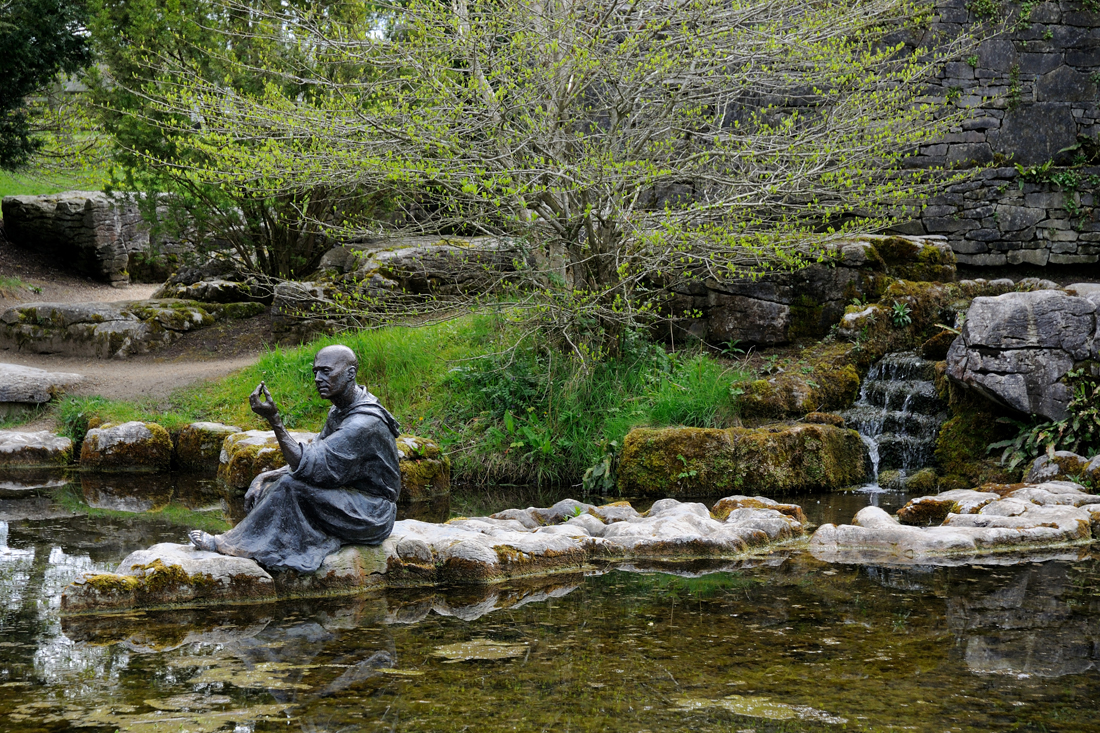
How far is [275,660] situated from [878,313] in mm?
8699

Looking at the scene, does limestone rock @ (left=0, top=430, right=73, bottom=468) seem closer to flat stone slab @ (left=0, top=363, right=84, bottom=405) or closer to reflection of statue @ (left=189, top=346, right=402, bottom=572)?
flat stone slab @ (left=0, top=363, right=84, bottom=405)

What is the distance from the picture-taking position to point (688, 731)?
3.18 m

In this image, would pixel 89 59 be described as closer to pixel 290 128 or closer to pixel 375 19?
pixel 375 19

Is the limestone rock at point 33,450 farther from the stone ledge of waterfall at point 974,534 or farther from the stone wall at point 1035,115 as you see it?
the stone wall at point 1035,115

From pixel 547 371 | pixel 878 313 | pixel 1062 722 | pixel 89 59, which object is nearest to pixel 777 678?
pixel 1062 722

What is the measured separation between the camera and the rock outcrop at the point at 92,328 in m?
14.0

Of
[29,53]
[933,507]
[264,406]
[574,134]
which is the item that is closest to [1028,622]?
[933,507]

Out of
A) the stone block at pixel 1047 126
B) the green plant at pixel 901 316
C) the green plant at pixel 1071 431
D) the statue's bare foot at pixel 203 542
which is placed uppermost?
the stone block at pixel 1047 126

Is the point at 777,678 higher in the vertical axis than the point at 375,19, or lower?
lower

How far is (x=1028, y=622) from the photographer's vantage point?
448cm

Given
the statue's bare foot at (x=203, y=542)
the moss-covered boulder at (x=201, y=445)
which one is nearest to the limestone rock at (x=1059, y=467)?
the statue's bare foot at (x=203, y=542)

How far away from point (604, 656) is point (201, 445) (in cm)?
758

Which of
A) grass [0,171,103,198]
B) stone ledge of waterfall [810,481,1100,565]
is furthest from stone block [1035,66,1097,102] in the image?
grass [0,171,103,198]

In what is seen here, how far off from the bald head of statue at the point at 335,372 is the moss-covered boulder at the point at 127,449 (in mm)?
6017
